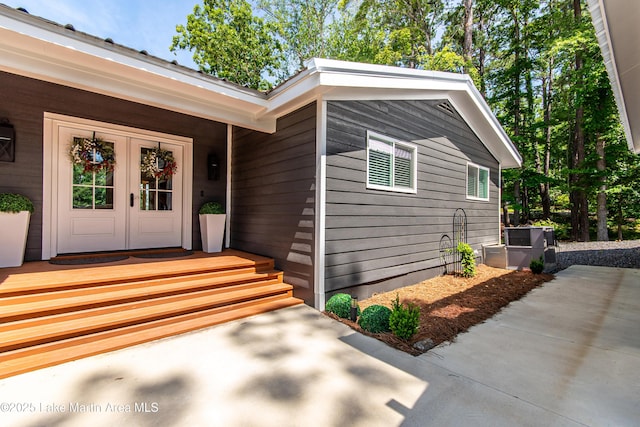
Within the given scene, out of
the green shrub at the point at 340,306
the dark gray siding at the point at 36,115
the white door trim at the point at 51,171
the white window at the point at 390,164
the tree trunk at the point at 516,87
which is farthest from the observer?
the tree trunk at the point at 516,87

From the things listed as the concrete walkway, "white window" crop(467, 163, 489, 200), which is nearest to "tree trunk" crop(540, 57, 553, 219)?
"white window" crop(467, 163, 489, 200)

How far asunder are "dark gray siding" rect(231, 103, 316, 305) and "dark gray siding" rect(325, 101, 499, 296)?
0.28m

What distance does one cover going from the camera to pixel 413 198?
5.31 metres

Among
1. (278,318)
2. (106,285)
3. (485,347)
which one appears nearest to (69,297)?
(106,285)

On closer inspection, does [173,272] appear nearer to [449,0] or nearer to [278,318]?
[278,318]

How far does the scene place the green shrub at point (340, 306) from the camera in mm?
3508

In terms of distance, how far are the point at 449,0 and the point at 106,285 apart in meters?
17.5

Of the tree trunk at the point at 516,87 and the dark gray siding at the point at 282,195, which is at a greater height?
the tree trunk at the point at 516,87

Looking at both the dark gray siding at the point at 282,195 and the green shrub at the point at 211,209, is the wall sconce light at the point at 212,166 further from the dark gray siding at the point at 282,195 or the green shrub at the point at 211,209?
the green shrub at the point at 211,209

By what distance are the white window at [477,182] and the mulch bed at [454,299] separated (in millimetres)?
1989

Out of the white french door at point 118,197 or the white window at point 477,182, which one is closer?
the white french door at point 118,197

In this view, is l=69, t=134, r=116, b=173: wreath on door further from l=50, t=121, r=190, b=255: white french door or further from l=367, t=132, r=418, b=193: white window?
l=367, t=132, r=418, b=193: white window

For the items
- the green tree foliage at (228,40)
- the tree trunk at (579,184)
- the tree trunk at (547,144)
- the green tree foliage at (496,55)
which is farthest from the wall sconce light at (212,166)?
the tree trunk at (547,144)

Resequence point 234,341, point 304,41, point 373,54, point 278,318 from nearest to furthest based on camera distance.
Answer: point 234,341
point 278,318
point 373,54
point 304,41
